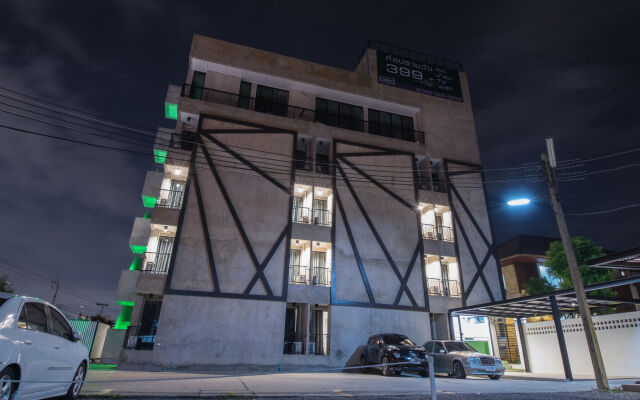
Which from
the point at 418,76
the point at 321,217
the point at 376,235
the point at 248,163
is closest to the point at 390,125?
the point at 418,76

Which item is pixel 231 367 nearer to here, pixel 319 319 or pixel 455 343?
pixel 319 319

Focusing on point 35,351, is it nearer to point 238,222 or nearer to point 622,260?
point 238,222

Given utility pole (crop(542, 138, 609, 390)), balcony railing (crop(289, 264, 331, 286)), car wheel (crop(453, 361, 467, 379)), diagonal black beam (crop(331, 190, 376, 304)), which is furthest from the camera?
diagonal black beam (crop(331, 190, 376, 304))

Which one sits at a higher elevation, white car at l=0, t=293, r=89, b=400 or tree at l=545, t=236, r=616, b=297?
tree at l=545, t=236, r=616, b=297

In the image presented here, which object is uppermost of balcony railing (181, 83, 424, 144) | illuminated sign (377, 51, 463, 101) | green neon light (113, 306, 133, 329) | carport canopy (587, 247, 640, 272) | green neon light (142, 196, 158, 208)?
illuminated sign (377, 51, 463, 101)

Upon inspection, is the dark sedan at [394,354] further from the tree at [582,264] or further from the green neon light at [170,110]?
the green neon light at [170,110]

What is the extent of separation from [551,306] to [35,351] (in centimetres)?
1853

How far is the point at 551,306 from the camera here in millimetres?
16406

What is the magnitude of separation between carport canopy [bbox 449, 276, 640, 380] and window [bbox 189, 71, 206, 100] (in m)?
20.9

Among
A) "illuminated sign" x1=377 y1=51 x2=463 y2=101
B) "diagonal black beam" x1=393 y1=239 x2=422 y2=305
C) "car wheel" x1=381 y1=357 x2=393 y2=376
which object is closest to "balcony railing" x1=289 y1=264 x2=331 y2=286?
"diagonal black beam" x1=393 y1=239 x2=422 y2=305

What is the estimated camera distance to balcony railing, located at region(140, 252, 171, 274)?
18.9m

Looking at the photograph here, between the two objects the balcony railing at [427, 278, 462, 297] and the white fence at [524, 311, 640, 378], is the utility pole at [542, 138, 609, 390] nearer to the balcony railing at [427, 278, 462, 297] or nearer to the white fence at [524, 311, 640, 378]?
the white fence at [524, 311, 640, 378]

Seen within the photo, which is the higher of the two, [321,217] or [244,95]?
[244,95]

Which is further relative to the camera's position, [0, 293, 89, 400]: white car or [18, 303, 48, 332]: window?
[18, 303, 48, 332]: window
